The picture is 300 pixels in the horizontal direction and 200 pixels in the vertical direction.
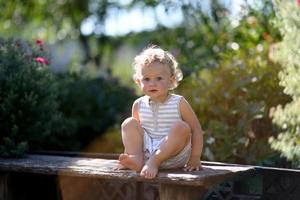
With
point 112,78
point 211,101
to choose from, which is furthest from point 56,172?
point 112,78

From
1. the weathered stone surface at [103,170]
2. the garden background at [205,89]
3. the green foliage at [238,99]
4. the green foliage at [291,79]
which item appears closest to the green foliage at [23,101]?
the garden background at [205,89]

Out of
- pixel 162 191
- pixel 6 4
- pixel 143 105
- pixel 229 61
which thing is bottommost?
pixel 162 191

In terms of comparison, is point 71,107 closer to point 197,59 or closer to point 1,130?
point 197,59

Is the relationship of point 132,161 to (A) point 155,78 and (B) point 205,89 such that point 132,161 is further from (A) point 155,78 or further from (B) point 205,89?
(B) point 205,89

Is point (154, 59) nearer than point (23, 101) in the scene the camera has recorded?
Yes

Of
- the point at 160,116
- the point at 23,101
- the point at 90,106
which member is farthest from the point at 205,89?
the point at 160,116

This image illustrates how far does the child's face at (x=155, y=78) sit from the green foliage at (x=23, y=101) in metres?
1.33

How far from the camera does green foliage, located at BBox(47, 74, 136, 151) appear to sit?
7.72 m

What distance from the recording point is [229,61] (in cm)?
646

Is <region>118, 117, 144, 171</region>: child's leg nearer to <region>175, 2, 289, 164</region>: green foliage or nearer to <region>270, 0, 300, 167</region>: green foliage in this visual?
<region>270, 0, 300, 167</region>: green foliage

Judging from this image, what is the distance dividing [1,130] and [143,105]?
145 centimetres

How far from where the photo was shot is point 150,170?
3.77 meters

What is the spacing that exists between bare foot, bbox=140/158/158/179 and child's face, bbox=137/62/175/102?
463 mm

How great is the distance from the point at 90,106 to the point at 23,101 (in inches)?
111
